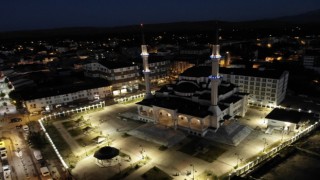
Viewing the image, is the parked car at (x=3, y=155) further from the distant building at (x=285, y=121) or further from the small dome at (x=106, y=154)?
the distant building at (x=285, y=121)

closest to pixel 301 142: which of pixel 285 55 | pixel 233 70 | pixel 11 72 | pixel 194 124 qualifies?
pixel 194 124

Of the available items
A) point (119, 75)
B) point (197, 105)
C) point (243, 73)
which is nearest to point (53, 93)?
point (119, 75)

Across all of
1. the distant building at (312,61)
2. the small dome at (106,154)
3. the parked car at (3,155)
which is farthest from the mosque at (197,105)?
the distant building at (312,61)

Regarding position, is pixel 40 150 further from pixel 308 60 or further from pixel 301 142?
pixel 308 60

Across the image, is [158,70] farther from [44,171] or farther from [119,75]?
[44,171]

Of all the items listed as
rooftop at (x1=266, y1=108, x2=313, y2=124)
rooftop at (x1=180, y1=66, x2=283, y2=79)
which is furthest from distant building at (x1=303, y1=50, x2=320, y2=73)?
rooftop at (x1=266, y1=108, x2=313, y2=124)

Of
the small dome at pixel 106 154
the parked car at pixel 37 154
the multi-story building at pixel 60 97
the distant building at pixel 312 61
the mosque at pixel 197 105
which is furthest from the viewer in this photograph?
the distant building at pixel 312 61
